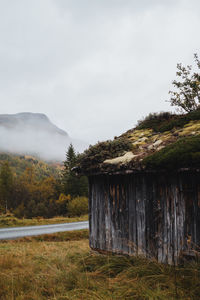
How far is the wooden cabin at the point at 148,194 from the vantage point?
5.90m

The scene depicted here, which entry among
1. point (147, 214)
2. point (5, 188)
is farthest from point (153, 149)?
point (5, 188)

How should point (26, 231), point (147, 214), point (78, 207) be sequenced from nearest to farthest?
point (147, 214), point (26, 231), point (78, 207)

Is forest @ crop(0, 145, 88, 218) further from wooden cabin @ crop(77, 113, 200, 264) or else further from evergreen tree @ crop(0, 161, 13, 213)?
wooden cabin @ crop(77, 113, 200, 264)

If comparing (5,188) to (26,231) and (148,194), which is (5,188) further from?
(148,194)

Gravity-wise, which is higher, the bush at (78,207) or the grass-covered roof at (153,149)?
the grass-covered roof at (153,149)

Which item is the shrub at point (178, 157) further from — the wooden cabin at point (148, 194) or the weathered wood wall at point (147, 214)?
the weathered wood wall at point (147, 214)

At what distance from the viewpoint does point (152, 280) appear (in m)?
5.12

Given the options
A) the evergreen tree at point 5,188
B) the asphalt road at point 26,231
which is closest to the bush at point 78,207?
the asphalt road at point 26,231

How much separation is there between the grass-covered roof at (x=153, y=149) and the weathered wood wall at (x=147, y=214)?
0.55 m

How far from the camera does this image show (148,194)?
6875mm

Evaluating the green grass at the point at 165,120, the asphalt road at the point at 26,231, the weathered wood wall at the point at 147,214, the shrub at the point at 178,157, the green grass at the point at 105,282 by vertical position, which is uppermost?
the green grass at the point at 165,120

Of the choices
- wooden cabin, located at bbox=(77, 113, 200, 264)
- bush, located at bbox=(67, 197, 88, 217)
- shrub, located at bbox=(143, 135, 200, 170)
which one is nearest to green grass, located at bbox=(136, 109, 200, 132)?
wooden cabin, located at bbox=(77, 113, 200, 264)

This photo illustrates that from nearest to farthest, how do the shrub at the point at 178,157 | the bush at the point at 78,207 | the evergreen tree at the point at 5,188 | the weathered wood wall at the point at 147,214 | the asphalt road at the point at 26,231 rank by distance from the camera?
the shrub at the point at 178,157 < the weathered wood wall at the point at 147,214 < the asphalt road at the point at 26,231 < the bush at the point at 78,207 < the evergreen tree at the point at 5,188

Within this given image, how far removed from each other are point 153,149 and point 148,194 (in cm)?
116
